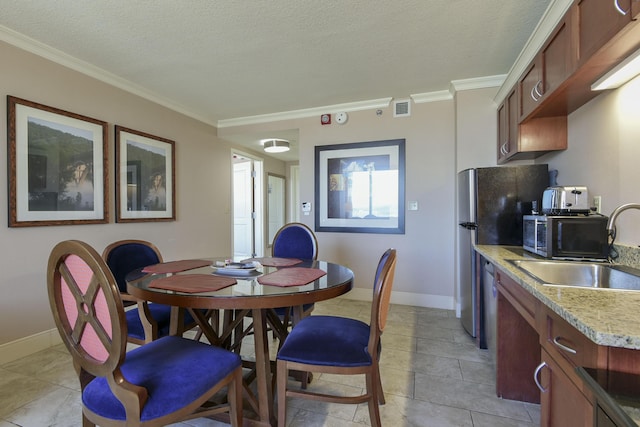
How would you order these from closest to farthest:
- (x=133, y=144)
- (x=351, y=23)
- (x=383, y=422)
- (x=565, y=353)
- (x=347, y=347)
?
(x=565, y=353), (x=347, y=347), (x=383, y=422), (x=351, y=23), (x=133, y=144)

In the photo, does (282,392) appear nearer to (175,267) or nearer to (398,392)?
(398,392)

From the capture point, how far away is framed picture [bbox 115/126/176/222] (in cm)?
296

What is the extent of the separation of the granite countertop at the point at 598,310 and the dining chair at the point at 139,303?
71.6 inches

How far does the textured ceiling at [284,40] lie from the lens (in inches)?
75.7

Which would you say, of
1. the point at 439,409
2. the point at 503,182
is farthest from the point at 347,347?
the point at 503,182

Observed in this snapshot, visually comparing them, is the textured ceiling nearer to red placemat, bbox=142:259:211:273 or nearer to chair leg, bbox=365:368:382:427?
red placemat, bbox=142:259:211:273

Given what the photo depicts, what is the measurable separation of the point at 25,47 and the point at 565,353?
3.75 m

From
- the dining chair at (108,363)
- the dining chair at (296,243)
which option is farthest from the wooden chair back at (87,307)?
the dining chair at (296,243)

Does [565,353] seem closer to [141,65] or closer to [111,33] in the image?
[111,33]

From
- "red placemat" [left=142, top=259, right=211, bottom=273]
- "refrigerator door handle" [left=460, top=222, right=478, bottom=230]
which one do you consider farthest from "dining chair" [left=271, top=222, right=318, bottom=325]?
"refrigerator door handle" [left=460, top=222, right=478, bottom=230]

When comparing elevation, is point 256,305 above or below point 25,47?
below

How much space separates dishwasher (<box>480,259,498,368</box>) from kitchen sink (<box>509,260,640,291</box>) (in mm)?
343

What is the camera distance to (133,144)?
121 inches

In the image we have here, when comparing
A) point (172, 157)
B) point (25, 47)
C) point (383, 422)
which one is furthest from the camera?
point (172, 157)
